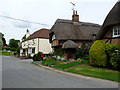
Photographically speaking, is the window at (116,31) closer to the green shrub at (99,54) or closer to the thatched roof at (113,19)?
the thatched roof at (113,19)

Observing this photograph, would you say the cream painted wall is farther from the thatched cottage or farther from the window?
the window

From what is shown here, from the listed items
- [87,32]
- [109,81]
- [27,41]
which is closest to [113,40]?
[109,81]

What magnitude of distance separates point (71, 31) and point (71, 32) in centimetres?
31

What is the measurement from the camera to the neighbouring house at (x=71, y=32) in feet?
95.6

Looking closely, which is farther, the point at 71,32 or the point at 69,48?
the point at 71,32

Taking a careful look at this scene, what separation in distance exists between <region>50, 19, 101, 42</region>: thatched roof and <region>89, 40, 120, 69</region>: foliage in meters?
13.6

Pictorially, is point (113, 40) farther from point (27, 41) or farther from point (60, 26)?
point (27, 41)

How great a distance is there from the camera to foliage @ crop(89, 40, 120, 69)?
535 inches

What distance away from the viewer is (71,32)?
3009 cm

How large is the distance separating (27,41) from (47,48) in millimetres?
6743

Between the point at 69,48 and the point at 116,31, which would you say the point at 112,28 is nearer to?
the point at 116,31

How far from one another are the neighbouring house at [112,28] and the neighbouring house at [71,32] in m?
12.2

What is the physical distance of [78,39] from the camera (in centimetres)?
2995

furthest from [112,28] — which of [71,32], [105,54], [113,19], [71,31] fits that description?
[71,31]
